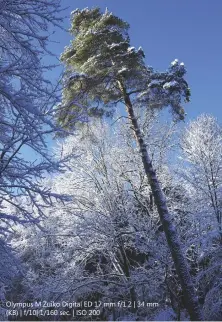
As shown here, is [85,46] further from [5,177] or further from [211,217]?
[211,217]

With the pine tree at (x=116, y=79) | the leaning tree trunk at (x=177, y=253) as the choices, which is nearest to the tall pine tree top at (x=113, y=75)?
the pine tree at (x=116, y=79)

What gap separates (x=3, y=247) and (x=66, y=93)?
6193 mm

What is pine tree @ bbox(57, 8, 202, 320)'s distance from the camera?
342 inches

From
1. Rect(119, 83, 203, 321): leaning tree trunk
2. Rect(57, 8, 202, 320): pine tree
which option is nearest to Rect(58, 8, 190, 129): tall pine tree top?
Rect(57, 8, 202, 320): pine tree

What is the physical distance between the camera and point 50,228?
39.8ft

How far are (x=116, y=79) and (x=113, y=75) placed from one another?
16 cm

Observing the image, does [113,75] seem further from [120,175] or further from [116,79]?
[120,175]

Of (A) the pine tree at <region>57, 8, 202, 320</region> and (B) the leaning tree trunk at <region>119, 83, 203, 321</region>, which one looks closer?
(B) the leaning tree trunk at <region>119, 83, 203, 321</region>

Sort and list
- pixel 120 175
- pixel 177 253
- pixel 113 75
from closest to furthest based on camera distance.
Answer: pixel 177 253
pixel 113 75
pixel 120 175

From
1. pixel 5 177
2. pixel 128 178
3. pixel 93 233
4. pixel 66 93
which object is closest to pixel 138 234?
pixel 93 233

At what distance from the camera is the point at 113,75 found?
927 centimetres

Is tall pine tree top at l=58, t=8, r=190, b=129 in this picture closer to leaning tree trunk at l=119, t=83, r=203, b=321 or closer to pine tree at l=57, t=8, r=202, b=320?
pine tree at l=57, t=8, r=202, b=320

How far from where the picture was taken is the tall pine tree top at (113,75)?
875 centimetres

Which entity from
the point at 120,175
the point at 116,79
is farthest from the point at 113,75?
the point at 120,175
